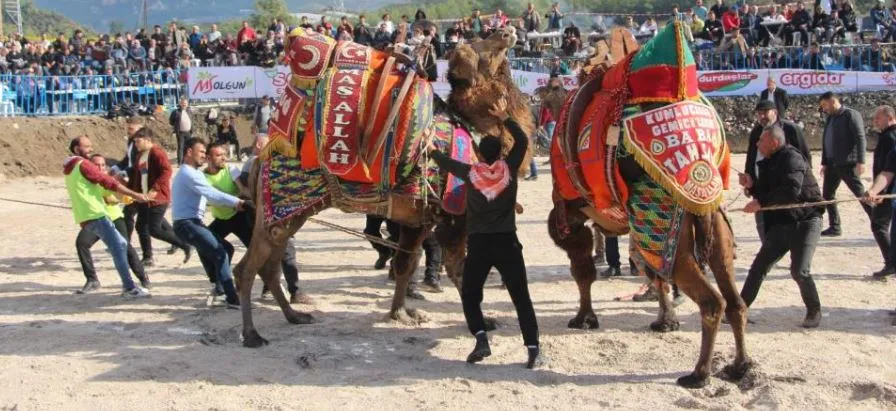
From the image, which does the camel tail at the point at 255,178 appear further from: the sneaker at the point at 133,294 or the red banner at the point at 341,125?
the sneaker at the point at 133,294

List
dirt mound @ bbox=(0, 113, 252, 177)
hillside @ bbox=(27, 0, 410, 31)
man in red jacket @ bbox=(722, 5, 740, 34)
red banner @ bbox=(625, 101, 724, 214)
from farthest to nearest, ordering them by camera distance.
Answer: hillside @ bbox=(27, 0, 410, 31)
man in red jacket @ bbox=(722, 5, 740, 34)
dirt mound @ bbox=(0, 113, 252, 177)
red banner @ bbox=(625, 101, 724, 214)

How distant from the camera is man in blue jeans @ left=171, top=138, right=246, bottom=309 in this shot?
27.5 feet

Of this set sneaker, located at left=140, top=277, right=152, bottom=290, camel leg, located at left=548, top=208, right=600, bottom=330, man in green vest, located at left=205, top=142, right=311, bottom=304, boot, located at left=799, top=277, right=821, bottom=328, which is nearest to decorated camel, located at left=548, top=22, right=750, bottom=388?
camel leg, located at left=548, top=208, right=600, bottom=330

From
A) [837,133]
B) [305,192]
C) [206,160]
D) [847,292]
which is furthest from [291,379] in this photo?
[837,133]

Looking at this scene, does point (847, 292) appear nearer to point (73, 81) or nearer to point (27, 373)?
point (27, 373)

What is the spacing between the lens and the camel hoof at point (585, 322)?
762 cm

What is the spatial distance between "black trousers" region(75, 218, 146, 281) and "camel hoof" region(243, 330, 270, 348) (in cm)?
237

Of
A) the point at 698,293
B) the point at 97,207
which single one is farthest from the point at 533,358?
the point at 97,207

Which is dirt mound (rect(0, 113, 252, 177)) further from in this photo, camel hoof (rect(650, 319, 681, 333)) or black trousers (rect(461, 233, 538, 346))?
camel hoof (rect(650, 319, 681, 333))

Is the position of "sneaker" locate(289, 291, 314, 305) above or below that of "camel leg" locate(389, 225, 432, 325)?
below

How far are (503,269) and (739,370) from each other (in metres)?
1.70

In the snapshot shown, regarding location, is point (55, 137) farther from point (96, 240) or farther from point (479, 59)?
point (479, 59)

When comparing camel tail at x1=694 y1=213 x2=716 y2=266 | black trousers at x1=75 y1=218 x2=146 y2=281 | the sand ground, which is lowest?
the sand ground

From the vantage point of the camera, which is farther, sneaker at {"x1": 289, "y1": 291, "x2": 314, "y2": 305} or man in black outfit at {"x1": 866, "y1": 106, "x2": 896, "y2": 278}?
man in black outfit at {"x1": 866, "y1": 106, "x2": 896, "y2": 278}
